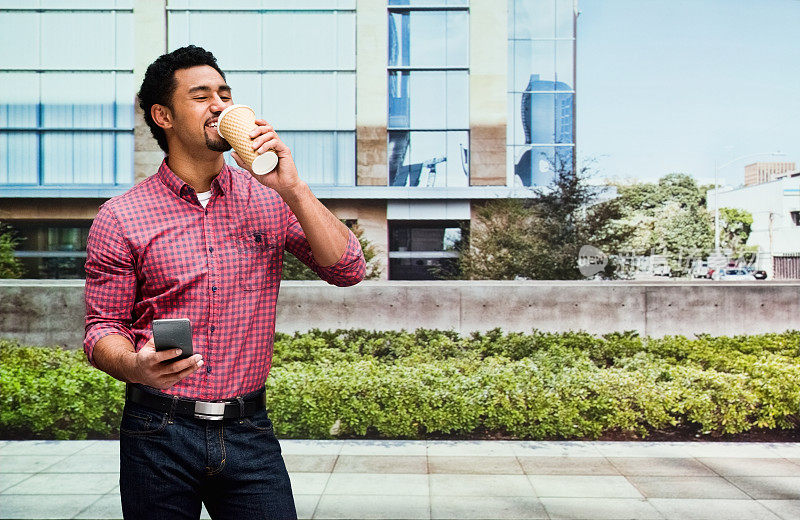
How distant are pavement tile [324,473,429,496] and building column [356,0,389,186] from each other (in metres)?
4.07

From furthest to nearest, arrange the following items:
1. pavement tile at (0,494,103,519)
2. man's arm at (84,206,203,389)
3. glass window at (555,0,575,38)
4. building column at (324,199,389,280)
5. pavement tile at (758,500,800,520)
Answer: building column at (324,199,389,280)
glass window at (555,0,575,38)
pavement tile at (0,494,103,519)
pavement tile at (758,500,800,520)
man's arm at (84,206,203,389)

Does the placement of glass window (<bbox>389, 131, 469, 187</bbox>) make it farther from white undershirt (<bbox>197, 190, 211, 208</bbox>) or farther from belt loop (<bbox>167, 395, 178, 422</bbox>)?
belt loop (<bbox>167, 395, 178, 422</bbox>)

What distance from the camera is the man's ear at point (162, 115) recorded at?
2166 millimetres

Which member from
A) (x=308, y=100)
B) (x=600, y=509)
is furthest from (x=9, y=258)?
(x=600, y=509)

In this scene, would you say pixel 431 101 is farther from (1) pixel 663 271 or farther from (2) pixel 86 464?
(2) pixel 86 464

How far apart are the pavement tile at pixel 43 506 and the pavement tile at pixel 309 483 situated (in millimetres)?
1258

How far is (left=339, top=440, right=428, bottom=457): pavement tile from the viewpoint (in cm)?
605

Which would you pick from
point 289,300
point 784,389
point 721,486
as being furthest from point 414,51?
point 721,486

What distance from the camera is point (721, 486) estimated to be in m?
5.25

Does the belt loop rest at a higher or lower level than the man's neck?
lower

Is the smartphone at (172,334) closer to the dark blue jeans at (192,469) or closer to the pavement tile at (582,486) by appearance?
the dark blue jeans at (192,469)

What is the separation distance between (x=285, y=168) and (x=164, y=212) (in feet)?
1.58

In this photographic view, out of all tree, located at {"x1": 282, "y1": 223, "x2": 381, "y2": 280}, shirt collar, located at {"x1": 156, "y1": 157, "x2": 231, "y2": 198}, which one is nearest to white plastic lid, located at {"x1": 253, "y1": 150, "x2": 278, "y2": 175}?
shirt collar, located at {"x1": 156, "y1": 157, "x2": 231, "y2": 198}

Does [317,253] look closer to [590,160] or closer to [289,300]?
[289,300]
